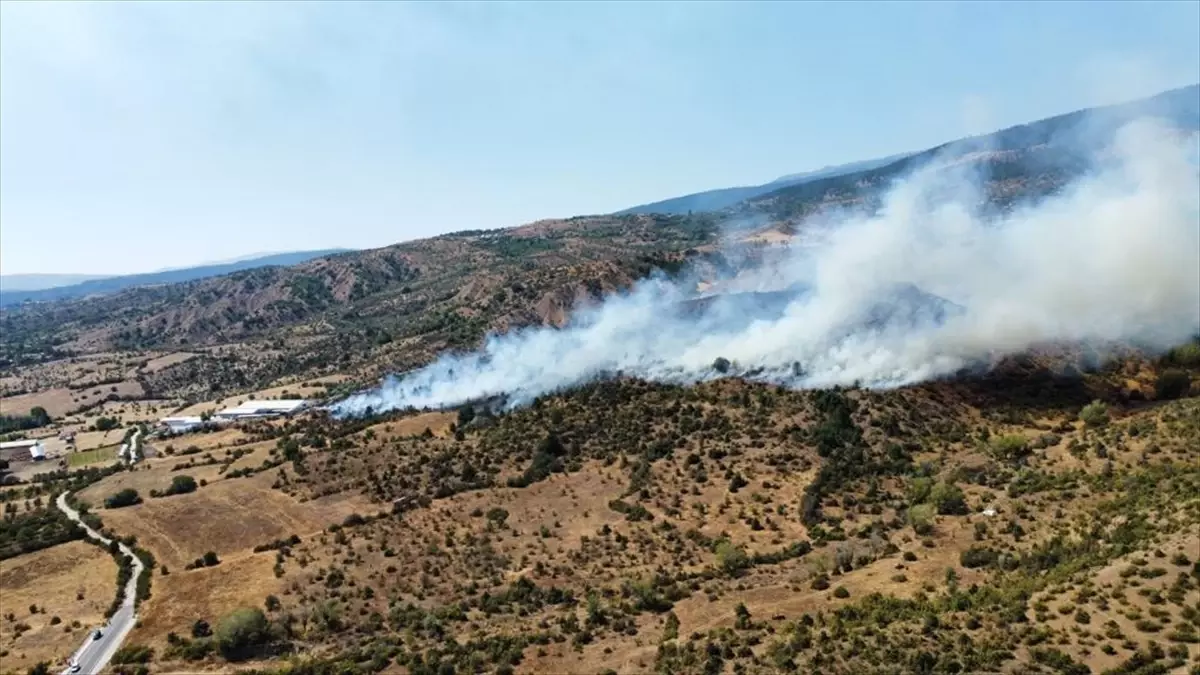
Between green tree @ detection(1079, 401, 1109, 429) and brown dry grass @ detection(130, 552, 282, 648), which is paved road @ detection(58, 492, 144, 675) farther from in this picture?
green tree @ detection(1079, 401, 1109, 429)

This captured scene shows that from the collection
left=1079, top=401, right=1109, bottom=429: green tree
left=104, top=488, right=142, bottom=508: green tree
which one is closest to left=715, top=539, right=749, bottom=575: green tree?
left=1079, top=401, right=1109, bottom=429: green tree

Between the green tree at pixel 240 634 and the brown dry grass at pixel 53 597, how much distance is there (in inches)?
391

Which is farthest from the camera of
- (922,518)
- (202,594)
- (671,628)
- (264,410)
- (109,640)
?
(264,410)

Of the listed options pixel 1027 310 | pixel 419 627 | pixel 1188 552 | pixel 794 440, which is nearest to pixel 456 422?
pixel 794 440

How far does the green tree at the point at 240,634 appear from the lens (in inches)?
1868

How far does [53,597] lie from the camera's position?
58.7 metres

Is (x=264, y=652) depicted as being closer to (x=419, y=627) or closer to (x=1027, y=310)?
(x=419, y=627)

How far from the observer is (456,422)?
92.4 m

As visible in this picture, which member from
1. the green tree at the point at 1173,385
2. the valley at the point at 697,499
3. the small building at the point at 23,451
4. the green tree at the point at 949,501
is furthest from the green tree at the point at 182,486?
the green tree at the point at 1173,385

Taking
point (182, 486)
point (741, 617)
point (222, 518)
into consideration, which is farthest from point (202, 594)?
point (741, 617)

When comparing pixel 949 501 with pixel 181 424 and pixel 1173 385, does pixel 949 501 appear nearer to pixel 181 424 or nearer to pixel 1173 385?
pixel 1173 385

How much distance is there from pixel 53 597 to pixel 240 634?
2153cm

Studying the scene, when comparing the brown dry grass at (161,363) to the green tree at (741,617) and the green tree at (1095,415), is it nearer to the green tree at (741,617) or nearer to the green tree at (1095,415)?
the green tree at (741,617)

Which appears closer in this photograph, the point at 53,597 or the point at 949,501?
the point at 949,501
